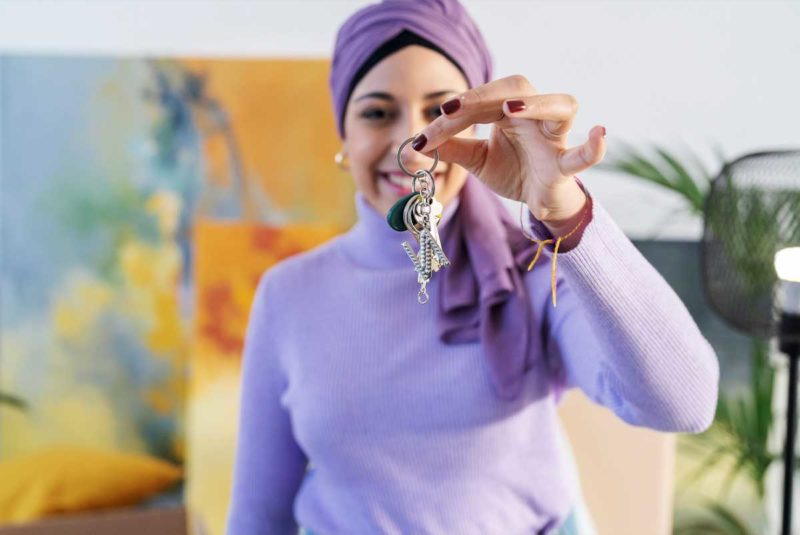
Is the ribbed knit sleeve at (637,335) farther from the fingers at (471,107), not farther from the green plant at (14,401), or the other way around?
the green plant at (14,401)

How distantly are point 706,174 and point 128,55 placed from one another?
→ 4.64 feet

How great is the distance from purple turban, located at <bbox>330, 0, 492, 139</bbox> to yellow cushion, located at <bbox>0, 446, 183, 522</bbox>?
4.59 ft

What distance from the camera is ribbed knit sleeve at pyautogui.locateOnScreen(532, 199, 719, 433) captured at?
866mm

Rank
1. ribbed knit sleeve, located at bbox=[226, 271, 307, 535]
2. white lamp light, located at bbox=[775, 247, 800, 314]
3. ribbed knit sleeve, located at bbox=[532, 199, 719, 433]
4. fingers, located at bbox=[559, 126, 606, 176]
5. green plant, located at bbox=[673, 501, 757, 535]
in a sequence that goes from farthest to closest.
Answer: green plant, located at bbox=[673, 501, 757, 535]
white lamp light, located at bbox=[775, 247, 800, 314]
ribbed knit sleeve, located at bbox=[226, 271, 307, 535]
ribbed knit sleeve, located at bbox=[532, 199, 719, 433]
fingers, located at bbox=[559, 126, 606, 176]

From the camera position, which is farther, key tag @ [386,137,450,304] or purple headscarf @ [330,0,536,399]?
purple headscarf @ [330,0,536,399]

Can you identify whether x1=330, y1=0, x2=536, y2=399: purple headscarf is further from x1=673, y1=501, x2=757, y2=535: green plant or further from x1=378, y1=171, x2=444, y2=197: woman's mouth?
x1=673, y1=501, x2=757, y2=535: green plant

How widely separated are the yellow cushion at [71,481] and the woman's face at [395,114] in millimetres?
1357

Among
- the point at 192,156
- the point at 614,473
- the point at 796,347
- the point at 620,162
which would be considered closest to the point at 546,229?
the point at 614,473

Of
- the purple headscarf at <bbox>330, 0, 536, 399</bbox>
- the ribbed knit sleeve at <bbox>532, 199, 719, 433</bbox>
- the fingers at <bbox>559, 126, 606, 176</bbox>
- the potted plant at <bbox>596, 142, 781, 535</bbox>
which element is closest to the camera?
the fingers at <bbox>559, 126, 606, 176</bbox>

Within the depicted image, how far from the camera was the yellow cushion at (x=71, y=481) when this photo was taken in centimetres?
225

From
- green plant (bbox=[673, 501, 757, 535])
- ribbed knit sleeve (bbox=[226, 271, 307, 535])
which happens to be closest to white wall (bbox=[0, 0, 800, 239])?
green plant (bbox=[673, 501, 757, 535])

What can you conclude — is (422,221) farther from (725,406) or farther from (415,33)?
(725,406)

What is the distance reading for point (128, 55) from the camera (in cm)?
227

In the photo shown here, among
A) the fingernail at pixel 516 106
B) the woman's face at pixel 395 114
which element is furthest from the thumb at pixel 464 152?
the woman's face at pixel 395 114
